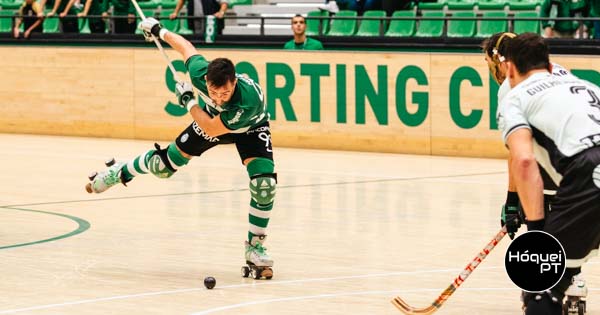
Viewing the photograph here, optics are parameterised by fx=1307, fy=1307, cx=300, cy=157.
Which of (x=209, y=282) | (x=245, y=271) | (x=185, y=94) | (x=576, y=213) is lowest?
(x=245, y=271)

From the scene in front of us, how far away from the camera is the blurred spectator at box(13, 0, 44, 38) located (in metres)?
23.8

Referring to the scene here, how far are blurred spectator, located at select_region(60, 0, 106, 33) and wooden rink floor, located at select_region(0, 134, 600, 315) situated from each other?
4.70 metres

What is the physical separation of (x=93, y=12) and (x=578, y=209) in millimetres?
18683

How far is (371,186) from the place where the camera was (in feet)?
53.3

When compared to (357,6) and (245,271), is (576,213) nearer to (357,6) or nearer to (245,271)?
(245,271)

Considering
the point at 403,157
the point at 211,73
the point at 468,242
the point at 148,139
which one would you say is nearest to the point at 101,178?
the point at 211,73

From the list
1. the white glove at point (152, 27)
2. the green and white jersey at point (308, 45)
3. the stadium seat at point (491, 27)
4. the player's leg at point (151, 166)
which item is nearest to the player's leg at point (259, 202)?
the player's leg at point (151, 166)

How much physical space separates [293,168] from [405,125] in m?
2.51

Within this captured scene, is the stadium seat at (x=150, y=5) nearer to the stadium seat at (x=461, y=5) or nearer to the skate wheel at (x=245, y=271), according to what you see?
the stadium seat at (x=461, y=5)

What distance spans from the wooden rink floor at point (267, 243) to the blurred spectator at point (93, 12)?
4.70 m

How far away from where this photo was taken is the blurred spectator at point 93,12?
2362cm

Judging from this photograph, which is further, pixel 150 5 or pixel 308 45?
pixel 150 5

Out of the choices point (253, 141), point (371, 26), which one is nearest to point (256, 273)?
point (253, 141)

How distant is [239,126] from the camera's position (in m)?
9.85
